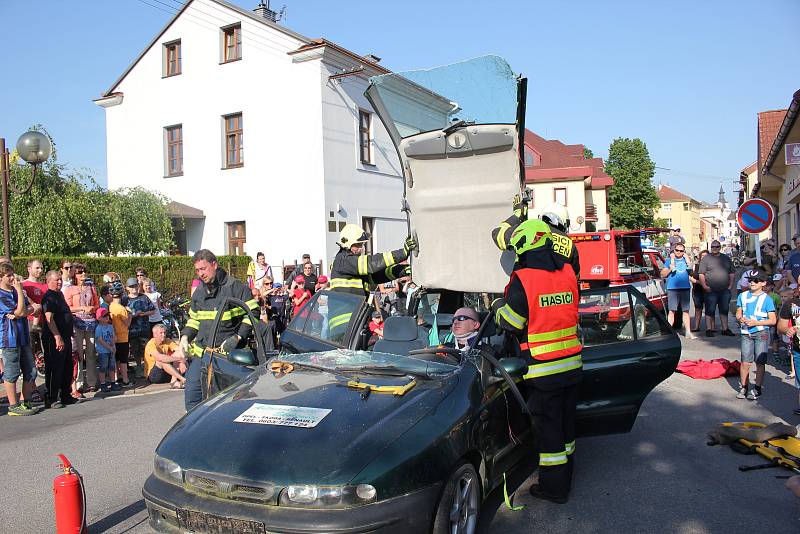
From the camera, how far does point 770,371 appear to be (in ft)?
29.8

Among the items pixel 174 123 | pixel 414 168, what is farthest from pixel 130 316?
pixel 174 123

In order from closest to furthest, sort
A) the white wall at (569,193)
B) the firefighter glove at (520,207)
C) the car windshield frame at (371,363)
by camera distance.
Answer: the car windshield frame at (371,363) < the firefighter glove at (520,207) < the white wall at (569,193)

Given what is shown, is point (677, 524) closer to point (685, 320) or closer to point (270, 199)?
point (685, 320)

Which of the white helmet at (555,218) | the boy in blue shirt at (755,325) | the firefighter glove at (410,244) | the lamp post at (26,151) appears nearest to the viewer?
the white helmet at (555,218)

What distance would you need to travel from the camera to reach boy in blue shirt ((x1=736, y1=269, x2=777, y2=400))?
715cm

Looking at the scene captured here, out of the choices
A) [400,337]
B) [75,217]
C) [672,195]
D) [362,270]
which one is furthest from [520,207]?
[672,195]

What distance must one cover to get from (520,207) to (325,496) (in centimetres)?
384

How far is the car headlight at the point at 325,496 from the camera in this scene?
2.94m

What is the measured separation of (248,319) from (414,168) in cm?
216

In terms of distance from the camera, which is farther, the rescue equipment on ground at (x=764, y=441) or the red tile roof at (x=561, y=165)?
the red tile roof at (x=561, y=165)

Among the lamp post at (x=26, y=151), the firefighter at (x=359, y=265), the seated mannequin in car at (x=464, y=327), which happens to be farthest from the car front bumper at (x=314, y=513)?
the lamp post at (x=26, y=151)

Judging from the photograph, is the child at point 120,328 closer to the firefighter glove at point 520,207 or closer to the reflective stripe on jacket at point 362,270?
the reflective stripe on jacket at point 362,270

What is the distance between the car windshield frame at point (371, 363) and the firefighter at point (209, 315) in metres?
1.36

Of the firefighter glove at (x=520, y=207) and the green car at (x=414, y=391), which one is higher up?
the firefighter glove at (x=520, y=207)
